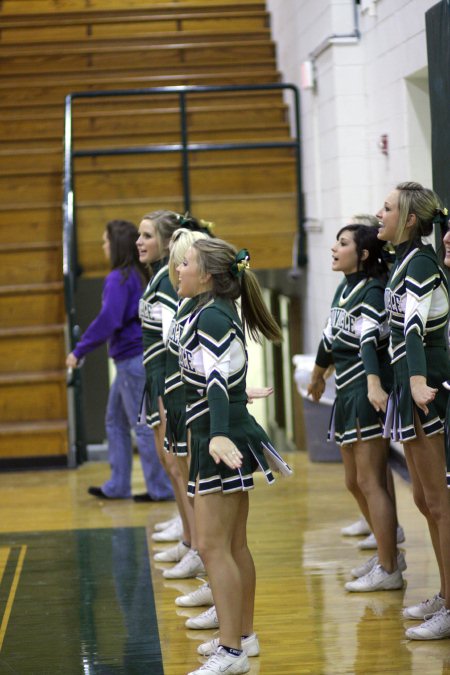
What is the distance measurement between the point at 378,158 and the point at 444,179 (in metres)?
1.92

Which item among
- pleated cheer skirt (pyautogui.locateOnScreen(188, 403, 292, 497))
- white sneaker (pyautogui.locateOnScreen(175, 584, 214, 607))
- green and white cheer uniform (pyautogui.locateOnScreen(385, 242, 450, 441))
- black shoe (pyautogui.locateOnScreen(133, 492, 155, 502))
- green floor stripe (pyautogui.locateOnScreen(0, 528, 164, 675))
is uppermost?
green and white cheer uniform (pyautogui.locateOnScreen(385, 242, 450, 441))

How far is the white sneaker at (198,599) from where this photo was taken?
4.32 meters

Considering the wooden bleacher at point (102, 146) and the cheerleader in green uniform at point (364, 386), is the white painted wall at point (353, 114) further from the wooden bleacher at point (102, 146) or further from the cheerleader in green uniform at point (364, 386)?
the cheerleader in green uniform at point (364, 386)

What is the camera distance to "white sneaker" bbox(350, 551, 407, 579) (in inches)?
178

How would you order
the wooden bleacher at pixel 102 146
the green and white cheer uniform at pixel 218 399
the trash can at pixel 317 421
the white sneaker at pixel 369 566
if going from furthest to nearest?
the wooden bleacher at pixel 102 146 → the trash can at pixel 317 421 → the white sneaker at pixel 369 566 → the green and white cheer uniform at pixel 218 399

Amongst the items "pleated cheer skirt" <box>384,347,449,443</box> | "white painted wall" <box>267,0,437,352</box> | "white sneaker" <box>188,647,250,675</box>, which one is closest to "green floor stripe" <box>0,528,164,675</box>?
"white sneaker" <box>188,647,250,675</box>

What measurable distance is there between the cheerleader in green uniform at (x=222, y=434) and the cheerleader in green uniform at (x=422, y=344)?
1.64 ft

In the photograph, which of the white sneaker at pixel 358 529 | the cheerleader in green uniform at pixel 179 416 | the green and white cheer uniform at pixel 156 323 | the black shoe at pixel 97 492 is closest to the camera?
the cheerleader in green uniform at pixel 179 416

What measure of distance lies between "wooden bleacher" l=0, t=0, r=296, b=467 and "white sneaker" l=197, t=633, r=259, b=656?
3.65 m

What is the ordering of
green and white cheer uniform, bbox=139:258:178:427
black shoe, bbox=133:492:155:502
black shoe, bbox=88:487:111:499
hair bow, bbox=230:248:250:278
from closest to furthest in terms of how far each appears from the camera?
hair bow, bbox=230:248:250:278 → green and white cheer uniform, bbox=139:258:178:427 → black shoe, bbox=133:492:155:502 → black shoe, bbox=88:487:111:499

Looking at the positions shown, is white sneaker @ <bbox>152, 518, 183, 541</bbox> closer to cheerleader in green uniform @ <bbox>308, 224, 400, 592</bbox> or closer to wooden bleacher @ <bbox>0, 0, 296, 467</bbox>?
cheerleader in green uniform @ <bbox>308, 224, 400, 592</bbox>

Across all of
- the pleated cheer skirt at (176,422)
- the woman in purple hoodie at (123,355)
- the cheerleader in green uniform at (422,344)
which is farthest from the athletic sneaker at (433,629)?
the woman in purple hoodie at (123,355)

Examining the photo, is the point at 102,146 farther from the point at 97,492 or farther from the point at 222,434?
the point at 222,434

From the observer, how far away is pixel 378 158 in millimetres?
6723
